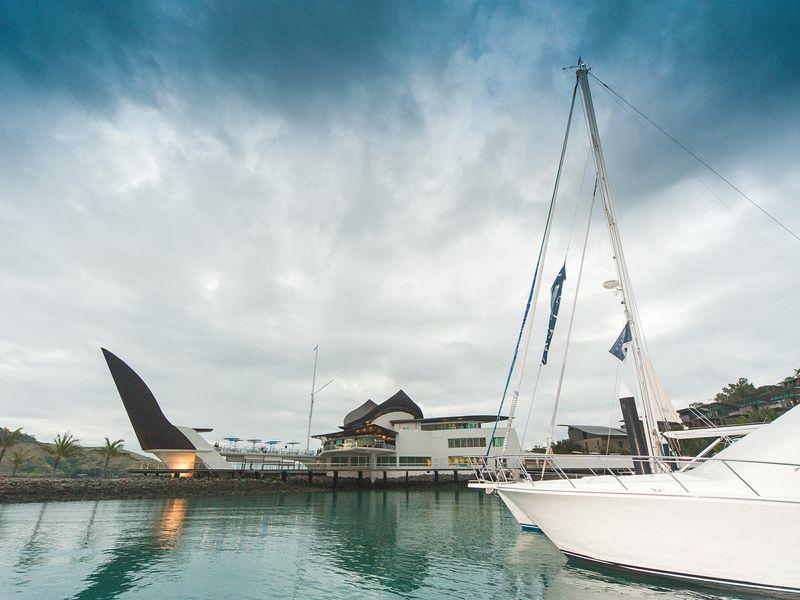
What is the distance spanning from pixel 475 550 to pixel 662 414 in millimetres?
9521

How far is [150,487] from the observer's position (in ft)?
131

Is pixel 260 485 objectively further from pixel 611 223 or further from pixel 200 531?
pixel 611 223

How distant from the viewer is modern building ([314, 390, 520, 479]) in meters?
56.6

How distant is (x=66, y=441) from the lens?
49.2 metres

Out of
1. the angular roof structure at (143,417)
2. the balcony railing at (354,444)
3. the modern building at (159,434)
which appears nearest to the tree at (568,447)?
the balcony railing at (354,444)

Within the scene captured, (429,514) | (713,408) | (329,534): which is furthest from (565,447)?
(329,534)

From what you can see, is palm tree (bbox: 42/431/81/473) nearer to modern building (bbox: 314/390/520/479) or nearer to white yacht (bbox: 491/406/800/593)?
modern building (bbox: 314/390/520/479)

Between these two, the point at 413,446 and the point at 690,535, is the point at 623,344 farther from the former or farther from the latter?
the point at 413,446

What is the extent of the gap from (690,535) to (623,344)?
8.77 meters

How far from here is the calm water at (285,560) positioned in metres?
10.8

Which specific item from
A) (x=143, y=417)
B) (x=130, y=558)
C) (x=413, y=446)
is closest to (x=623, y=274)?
(x=130, y=558)

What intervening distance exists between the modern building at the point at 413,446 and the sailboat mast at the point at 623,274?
43046 mm

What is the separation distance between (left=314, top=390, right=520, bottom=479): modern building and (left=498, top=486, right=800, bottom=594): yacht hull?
155 feet

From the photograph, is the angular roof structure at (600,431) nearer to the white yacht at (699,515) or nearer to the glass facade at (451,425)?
the glass facade at (451,425)
